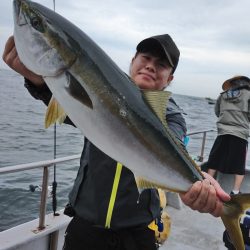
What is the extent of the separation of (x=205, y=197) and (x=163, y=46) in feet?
3.79

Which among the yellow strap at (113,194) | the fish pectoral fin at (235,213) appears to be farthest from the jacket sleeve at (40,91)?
the fish pectoral fin at (235,213)

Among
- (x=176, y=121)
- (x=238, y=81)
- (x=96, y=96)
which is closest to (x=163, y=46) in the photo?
(x=176, y=121)

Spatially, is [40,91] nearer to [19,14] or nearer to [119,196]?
[19,14]

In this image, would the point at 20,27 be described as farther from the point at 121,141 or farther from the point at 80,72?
the point at 121,141

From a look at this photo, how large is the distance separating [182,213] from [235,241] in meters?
4.01

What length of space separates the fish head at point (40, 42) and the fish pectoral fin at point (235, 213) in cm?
124

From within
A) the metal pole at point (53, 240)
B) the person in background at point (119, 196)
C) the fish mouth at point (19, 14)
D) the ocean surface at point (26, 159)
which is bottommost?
the ocean surface at point (26, 159)

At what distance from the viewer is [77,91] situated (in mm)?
1753

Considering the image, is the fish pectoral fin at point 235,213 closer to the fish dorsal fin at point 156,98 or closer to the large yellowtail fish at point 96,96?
the large yellowtail fish at point 96,96

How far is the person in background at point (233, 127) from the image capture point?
7051 mm

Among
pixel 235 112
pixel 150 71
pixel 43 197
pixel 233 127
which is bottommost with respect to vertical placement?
pixel 43 197

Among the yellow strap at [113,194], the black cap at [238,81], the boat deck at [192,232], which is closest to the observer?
the yellow strap at [113,194]

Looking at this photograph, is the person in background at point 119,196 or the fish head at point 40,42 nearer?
the fish head at point 40,42

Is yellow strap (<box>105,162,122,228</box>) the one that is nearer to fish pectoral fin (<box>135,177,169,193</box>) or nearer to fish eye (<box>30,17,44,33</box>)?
fish pectoral fin (<box>135,177,169,193</box>)
